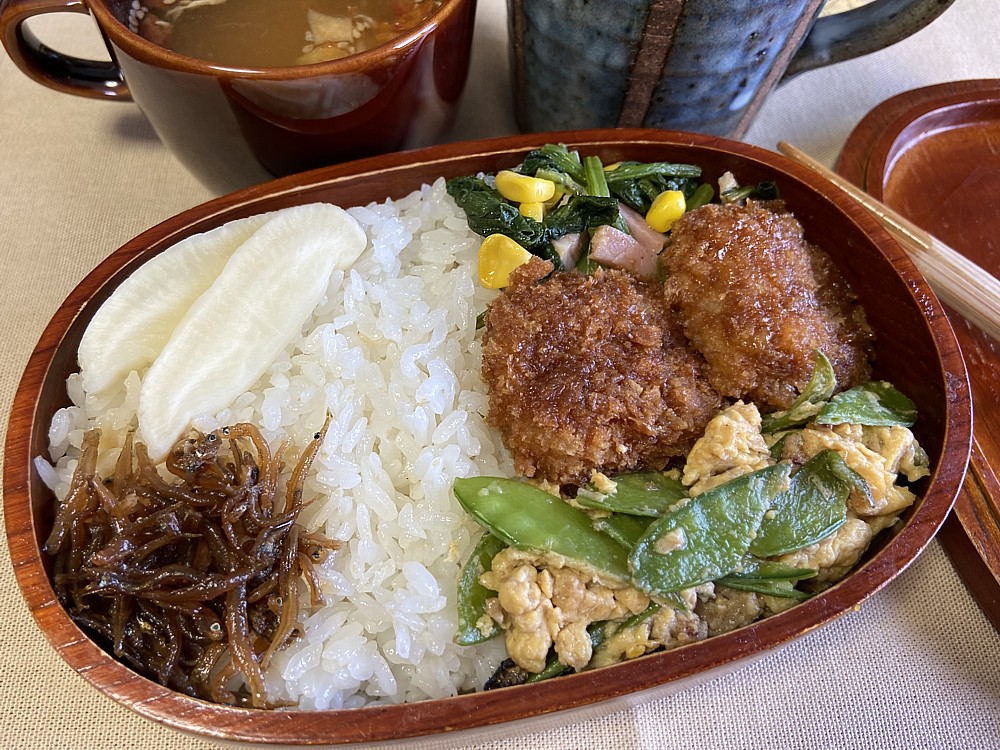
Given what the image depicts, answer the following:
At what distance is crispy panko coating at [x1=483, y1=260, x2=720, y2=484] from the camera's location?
1945 mm

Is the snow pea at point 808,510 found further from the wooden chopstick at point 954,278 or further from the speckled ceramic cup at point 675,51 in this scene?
the speckled ceramic cup at point 675,51

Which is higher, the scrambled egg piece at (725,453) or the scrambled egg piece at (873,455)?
the scrambled egg piece at (873,455)

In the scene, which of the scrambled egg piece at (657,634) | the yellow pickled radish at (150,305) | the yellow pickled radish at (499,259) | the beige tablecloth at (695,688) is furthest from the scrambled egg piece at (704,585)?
the yellow pickled radish at (150,305)

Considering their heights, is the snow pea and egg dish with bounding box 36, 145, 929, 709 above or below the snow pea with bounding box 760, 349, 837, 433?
below

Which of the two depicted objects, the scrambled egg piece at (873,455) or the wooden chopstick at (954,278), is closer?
the scrambled egg piece at (873,455)

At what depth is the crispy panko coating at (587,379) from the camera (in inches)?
76.6

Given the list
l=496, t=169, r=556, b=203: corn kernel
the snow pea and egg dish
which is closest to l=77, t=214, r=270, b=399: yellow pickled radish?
the snow pea and egg dish

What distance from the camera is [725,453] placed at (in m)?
1.88

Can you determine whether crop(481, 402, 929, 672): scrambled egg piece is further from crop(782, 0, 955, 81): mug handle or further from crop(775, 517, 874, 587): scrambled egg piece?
crop(782, 0, 955, 81): mug handle

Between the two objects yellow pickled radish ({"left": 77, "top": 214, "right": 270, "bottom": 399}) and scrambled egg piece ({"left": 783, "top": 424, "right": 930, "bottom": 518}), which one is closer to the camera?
scrambled egg piece ({"left": 783, "top": 424, "right": 930, "bottom": 518})

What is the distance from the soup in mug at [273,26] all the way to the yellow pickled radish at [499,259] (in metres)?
0.78

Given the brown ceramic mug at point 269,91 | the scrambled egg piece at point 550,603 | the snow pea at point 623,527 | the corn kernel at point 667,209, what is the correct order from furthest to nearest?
the corn kernel at point 667,209
the brown ceramic mug at point 269,91
the snow pea at point 623,527
the scrambled egg piece at point 550,603

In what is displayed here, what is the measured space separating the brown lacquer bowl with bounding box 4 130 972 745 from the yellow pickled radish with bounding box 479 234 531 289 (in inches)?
12.8

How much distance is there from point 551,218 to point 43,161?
226cm
